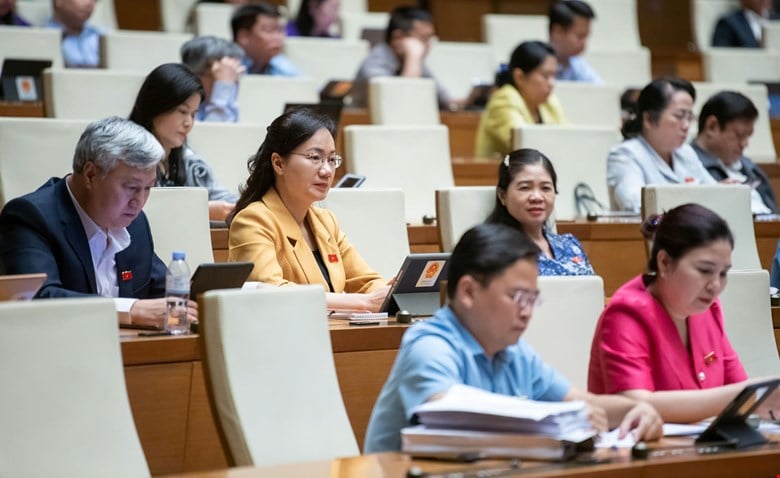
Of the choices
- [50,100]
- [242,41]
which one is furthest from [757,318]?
[242,41]

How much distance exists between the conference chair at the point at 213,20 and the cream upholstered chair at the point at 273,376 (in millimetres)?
4243

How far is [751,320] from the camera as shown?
3.25 metres

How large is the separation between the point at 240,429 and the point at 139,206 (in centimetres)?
87

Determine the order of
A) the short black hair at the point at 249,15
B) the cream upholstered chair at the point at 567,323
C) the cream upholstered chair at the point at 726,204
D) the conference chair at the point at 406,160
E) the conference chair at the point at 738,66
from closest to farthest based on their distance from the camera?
the cream upholstered chair at the point at 567,323 → the cream upholstered chair at the point at 726,204 → the conference chair at the point at 406,160 → the short black hair at the point at 249,15 → the conference chair at the point at 738,66

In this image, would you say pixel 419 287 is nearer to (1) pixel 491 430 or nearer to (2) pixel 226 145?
(1) pixel 491 430

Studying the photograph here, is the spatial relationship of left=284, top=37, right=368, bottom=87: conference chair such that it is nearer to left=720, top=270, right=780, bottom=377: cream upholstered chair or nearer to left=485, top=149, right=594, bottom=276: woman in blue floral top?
left=485, top=149, right=594, bottom=276: woman in blue floral top

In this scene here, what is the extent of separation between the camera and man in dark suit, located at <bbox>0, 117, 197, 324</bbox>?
2854 millimetres

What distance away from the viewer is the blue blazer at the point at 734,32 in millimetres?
7723

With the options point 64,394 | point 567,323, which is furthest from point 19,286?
point 567,323

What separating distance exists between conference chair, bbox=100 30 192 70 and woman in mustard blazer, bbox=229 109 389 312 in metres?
2.32

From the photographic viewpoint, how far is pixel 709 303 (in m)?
2.50

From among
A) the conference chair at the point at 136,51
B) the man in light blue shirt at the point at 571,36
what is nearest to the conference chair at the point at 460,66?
the man in light blue shirt at the point at 571,36

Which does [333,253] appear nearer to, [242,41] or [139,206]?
[139,206]

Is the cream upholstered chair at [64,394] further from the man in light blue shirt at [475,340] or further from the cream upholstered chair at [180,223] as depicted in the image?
the cream upholstered chair at [180,223]
